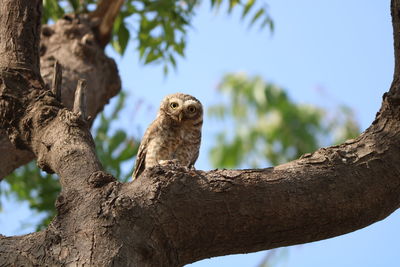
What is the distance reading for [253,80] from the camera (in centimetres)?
1434

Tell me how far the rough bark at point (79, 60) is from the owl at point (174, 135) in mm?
603

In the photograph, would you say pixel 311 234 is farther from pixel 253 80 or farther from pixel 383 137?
pixel 253 80

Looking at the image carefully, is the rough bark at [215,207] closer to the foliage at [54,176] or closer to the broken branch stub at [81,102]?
the broken branch stub at [81,102]

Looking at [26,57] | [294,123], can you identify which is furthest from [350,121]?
[26,57]

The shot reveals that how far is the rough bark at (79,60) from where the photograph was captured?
17.5 feet

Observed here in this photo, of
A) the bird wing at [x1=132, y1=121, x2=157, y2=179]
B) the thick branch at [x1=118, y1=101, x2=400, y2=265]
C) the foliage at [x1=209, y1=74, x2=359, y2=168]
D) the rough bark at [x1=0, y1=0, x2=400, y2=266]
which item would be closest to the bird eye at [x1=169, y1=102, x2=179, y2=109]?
the bird wing at [x1=132, y1=121, x2=157, y2=179]

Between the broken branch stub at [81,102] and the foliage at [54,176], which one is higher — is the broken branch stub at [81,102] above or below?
below

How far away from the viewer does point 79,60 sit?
5.57 meters

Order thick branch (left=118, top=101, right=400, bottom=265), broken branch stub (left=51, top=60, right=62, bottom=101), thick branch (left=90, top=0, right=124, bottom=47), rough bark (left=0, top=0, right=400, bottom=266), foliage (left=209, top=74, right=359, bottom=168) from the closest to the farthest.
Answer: rough bark (left=0, top=0, right=400, bottom=266) → thick branch (left=118, top=101, right=400, bottom=265) → broken branch stub (left=51, top=60, right=62, bottom=101) → thick branch (left=90, top=0, right=124, bottom=47) → foliage (left=209, top=74, right=359, bottom=168)

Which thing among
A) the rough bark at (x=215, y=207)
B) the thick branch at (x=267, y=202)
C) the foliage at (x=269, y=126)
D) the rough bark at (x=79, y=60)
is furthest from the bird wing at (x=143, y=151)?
the foliage at (x=269, y=126)

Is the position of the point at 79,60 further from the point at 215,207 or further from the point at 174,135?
the point at 215,207

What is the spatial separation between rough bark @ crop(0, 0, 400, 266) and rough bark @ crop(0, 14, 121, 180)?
2246mm

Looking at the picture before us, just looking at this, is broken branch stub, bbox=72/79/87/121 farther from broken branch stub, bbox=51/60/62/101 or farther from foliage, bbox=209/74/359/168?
foliage, bbox=209/74/359/168

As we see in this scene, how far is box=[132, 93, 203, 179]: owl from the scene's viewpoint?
16.1 feet
